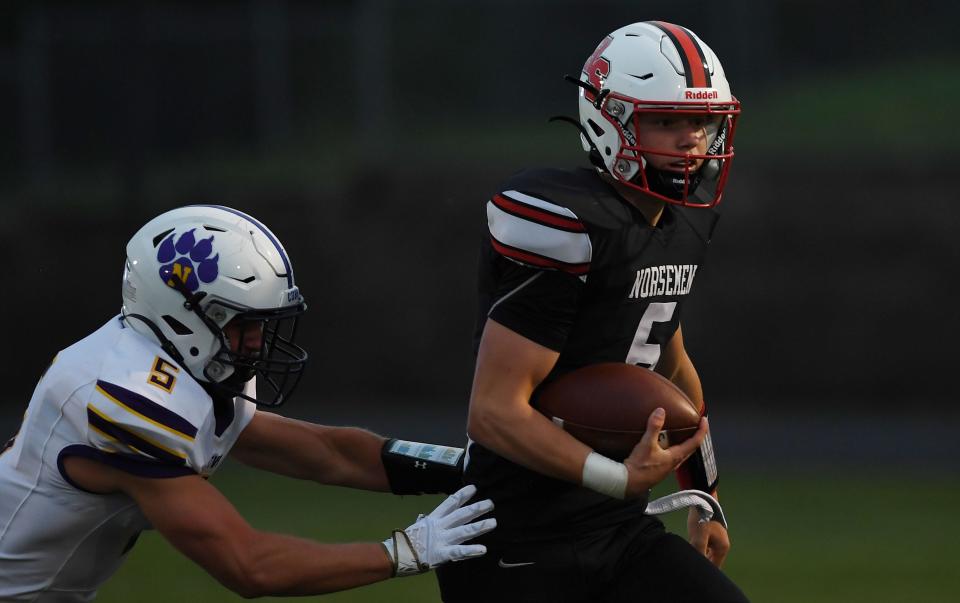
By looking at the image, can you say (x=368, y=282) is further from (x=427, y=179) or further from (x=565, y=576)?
(x=565, y=576)

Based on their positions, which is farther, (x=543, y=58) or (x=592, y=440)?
(x=543, y=58)

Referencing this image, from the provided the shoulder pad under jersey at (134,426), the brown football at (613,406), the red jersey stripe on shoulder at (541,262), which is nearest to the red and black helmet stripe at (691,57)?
the red jersey stripe on shoulder at (541,262)

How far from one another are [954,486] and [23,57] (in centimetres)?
710

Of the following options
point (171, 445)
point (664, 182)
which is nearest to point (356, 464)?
point (171, 445)

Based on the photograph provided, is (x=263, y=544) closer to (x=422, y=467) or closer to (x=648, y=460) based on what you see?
(x=422, y=467)

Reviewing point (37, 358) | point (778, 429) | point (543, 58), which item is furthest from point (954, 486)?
point (37, 358)

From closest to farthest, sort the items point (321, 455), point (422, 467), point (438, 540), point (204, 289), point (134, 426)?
point (134, 426), point (438, 540), point (204, 289), point (422, 467), point (321, 455)

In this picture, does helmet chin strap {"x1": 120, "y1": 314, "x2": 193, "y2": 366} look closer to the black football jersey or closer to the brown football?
the black football jersey

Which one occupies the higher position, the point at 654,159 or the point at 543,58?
the point at 654,159

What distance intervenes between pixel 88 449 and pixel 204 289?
43 centimetres

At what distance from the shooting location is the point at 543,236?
294 cm

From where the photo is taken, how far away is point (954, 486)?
318 inches

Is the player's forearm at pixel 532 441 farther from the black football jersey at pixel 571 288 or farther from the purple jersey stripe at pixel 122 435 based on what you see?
the purple jersey stripe at pixel 122 435

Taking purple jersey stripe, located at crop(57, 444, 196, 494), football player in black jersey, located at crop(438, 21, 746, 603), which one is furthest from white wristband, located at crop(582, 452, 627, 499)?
purple jersey stripe, located at crop(57, 444, 196, 494)
